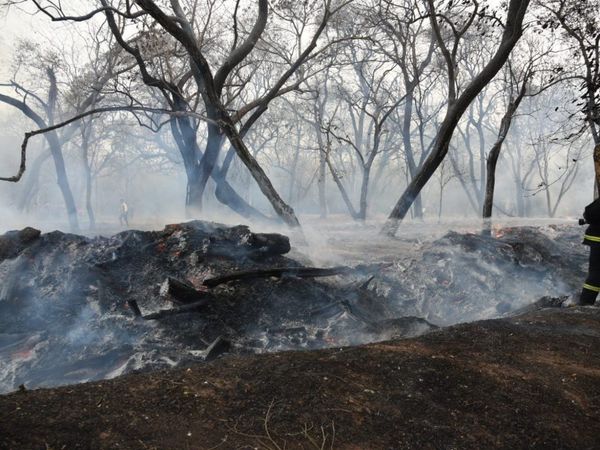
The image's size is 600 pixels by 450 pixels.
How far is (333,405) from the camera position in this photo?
2.62 metres

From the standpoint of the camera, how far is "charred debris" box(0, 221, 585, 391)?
5219 millimetres

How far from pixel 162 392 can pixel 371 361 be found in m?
1.49

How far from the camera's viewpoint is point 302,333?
5797mm

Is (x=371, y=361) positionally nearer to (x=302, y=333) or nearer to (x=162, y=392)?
(x=162, y=392)

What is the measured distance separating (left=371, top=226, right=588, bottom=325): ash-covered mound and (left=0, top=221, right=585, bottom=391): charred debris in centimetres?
3

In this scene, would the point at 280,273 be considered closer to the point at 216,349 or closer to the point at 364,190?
the point at 216,349

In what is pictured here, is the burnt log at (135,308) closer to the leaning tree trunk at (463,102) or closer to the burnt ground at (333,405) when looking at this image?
the burnt ground at (333,405)

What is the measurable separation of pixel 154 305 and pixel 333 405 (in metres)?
4.08

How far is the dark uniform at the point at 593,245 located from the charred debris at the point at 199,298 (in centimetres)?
158

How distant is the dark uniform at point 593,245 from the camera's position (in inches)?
223

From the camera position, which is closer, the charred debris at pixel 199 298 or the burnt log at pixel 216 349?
the burnt log at pixel 216 349

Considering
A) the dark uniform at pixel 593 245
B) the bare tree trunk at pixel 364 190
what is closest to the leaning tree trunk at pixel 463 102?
the dark uniform at pixel 593 245

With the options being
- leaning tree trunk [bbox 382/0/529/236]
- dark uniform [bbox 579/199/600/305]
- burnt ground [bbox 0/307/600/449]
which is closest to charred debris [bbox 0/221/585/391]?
dark uniform [bbox 579/199/600/305]

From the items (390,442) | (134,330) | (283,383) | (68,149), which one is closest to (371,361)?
(283,383)
